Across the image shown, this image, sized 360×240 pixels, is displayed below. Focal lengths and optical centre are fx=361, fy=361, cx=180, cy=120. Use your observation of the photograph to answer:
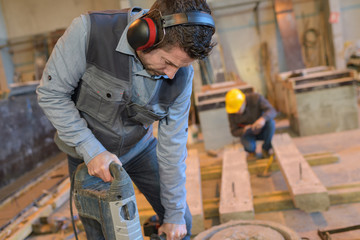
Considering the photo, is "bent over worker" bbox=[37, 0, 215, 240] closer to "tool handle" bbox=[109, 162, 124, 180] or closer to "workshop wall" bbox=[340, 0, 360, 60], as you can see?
"tool handle" bbox=[109, 162, 124, 180]

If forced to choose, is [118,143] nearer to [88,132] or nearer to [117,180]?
[88,132]

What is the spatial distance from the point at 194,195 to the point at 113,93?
1.84 m

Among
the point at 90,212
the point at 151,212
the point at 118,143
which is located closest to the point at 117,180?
the point at 90,212

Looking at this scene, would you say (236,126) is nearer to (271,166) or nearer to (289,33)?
(271,166)

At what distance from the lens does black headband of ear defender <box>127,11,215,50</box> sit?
134 cm

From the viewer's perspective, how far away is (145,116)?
1.77 meters

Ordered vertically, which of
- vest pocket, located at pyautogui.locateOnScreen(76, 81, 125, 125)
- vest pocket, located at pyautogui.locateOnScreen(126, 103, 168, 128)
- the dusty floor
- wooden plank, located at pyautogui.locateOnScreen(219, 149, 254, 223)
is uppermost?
vest pocket, located at pyautogui.locateOnScreen(76, 81, 125, 125)

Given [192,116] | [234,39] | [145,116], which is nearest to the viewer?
[145,116]

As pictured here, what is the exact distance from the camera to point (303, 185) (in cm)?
314

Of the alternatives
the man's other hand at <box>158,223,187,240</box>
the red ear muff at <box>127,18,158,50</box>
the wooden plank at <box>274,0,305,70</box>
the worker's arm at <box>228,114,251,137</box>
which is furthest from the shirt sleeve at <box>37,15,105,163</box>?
the wooden plank at <box>274,0,305,70</box>

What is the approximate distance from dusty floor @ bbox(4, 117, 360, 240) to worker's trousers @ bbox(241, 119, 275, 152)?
510 millimetres

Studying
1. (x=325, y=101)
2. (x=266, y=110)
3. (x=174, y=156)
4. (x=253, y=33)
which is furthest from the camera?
(x=253, y=33)

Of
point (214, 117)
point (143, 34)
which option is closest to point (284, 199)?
point (143, 34)

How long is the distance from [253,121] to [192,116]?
281 centimetres
